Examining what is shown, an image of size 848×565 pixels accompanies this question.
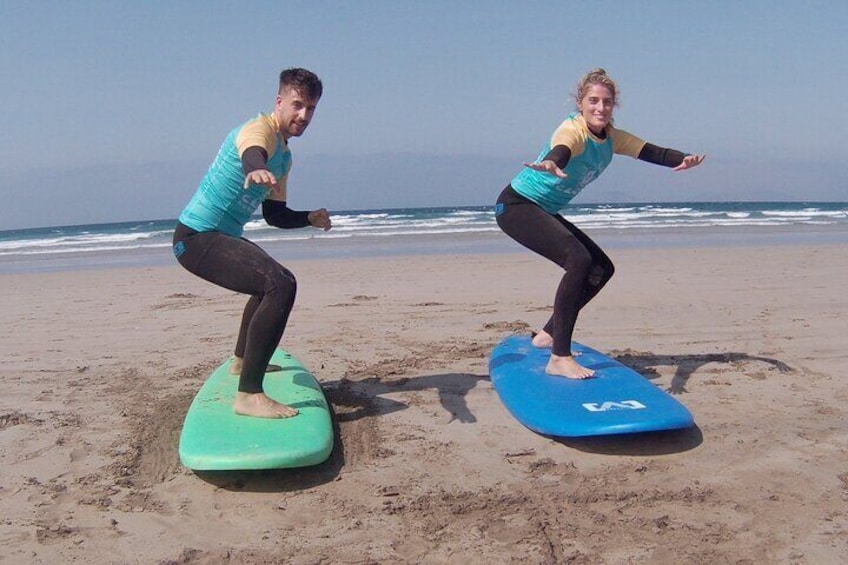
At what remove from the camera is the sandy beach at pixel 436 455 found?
290 centimetres

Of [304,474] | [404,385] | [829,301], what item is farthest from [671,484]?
[829,301]

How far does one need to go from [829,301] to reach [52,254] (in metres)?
20.0

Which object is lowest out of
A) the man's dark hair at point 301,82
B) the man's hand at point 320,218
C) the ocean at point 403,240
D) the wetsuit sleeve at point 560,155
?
the ocean at point 403,240

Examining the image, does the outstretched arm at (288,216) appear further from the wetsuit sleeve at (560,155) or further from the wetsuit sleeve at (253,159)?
the wetsuit sleeve at (560,155)

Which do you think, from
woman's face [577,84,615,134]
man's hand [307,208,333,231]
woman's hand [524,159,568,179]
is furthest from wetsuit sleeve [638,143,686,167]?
man's hand [307,208,333,231]

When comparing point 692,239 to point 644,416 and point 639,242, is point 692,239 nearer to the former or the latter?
point 639,242

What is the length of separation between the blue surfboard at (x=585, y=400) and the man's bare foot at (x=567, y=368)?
0.16ft

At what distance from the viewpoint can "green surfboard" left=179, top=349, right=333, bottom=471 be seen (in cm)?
341

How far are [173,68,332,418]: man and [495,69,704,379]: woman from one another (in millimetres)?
1422

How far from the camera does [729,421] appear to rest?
425 centimetres

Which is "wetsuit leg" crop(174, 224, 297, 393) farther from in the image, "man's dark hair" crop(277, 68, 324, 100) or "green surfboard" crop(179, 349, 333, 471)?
"man's dark hair" crop(277, 68, 324, 100)

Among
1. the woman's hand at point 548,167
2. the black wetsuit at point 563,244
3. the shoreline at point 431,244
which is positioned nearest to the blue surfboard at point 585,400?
the black wetsuit at point 563,244

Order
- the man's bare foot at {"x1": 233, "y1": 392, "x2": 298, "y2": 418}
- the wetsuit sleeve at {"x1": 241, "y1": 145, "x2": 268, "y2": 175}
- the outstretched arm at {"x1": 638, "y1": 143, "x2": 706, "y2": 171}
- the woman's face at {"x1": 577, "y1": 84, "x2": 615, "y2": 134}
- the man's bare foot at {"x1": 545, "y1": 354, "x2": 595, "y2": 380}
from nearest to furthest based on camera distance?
the wetsuit sleeve at {"x1": 241, "y1": 145, "x2": 268, "y2": 175}, the man's bare foot at {"x1": 233, "y1": 392, "x2": 298, "y2": 418}, the man's bare foot at {"x1": 545, "y1": 354, "x2": 595, "y2": 380}, the woman's face at {"x1": 577, "y1": 84, "x2": 615, "y2": 134}, the outstretched arm at {"x1": 638, "y1": 143, "x2": 706, "y2": 171}

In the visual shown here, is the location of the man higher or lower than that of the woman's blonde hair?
lower
